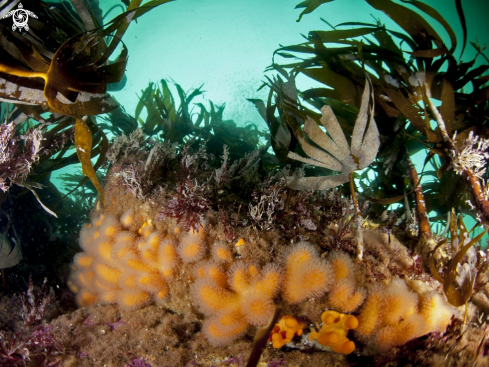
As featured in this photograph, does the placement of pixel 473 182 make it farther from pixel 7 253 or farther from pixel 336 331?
pixel 7 253

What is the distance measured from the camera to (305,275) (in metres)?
1.82

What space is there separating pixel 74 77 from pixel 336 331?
10.6 ft

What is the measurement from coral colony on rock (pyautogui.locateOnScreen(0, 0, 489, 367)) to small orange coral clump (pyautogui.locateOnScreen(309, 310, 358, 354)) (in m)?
0.01

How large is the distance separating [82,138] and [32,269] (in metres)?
2.93

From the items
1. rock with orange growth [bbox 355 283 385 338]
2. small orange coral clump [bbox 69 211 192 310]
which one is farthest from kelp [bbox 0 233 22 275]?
rock with orange growth [bbox 355 283 385 338]

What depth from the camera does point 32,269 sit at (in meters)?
3.67

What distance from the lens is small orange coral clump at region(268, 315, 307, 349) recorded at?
1.81m

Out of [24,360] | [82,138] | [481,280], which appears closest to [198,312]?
[24,360]

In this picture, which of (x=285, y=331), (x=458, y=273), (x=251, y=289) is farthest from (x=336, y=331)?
(x=458, y=273)

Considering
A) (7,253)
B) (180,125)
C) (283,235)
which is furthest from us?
(180,125)

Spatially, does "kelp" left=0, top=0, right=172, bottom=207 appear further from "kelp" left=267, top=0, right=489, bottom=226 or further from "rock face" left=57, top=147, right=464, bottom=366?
"kelp" left=267, top=0, right=489, bottom=226

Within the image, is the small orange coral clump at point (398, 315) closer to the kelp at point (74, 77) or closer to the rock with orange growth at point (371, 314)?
the rock with orange growth at point (371, 314)

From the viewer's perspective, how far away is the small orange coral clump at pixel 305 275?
1.82 meters

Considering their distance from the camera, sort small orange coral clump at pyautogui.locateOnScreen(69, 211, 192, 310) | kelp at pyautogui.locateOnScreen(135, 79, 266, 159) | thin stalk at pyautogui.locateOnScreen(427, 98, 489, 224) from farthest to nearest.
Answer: kelp at pyautogui.locateOnScreen(135, 79, 266, 159) < small orange coral clump at pyautogui.locateOnScreen(69, 211, 192, 310) < thin stalk at pyautogui.locateOnScreen(427, 98, 489, 224)
